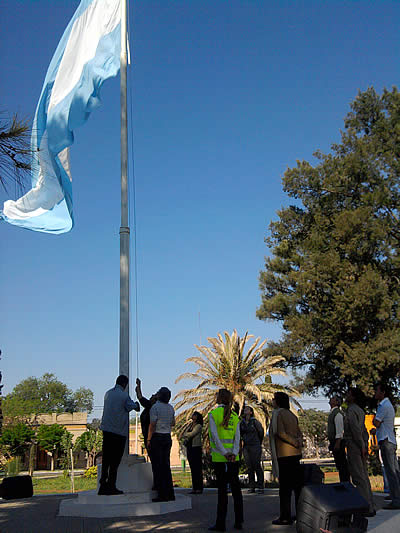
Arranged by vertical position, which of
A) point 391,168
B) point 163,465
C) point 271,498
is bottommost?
point 271,498

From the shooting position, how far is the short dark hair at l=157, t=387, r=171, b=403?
8.34 m

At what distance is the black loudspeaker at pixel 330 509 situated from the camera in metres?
5.25

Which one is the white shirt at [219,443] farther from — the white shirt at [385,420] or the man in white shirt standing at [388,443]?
the white shirt at [385,420]

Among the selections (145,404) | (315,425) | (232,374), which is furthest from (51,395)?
(145,404)

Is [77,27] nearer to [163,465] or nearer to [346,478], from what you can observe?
[163,465]

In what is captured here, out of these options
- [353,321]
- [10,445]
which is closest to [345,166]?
[353,321]

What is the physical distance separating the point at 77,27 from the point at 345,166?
2059 centimetres

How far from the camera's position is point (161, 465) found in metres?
8.11

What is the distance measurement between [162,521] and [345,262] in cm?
2171

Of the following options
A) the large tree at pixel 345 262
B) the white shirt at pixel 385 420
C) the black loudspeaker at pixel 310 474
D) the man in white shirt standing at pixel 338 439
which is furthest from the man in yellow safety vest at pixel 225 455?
the large tree at pixel 345 262

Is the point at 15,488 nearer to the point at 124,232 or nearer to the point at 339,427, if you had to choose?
the point at 124,232

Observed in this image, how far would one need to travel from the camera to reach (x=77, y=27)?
1170cm

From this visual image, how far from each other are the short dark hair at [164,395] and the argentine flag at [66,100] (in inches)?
154

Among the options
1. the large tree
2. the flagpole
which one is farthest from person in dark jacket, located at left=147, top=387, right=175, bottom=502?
the large tree
